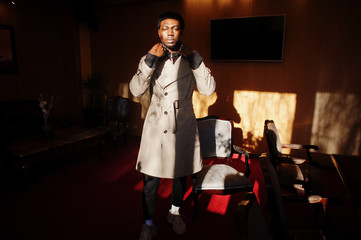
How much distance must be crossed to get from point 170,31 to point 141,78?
357mm

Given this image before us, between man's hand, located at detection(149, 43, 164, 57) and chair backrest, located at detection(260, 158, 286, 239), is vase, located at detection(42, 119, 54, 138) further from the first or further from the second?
chair backrest, located at detection(260, 158, 286, 239)

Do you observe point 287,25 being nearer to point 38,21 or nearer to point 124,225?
point 124,225

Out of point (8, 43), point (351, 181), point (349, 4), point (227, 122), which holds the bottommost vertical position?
point (351, 181)

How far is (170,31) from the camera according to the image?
5.02 feet

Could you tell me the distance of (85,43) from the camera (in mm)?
5375

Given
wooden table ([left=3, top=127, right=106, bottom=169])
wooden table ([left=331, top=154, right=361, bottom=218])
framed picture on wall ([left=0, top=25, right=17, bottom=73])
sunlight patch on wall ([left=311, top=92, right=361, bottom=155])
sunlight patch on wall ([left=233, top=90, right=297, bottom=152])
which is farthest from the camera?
framed picture on wall ([left=0, top=25, right=17, bottom=73])

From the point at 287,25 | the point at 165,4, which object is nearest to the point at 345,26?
the point at 287,25

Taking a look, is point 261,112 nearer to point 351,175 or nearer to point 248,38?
point 248,38

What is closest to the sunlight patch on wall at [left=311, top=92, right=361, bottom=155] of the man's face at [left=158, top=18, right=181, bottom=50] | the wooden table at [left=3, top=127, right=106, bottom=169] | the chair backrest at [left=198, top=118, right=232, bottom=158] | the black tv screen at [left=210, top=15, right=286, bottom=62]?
the black tv screen at [left=210, top=15, right=286, bottom=62]

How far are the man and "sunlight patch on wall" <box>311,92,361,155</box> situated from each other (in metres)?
2.62

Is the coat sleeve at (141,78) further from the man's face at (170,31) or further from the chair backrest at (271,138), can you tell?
the chair backrest at (271,138)

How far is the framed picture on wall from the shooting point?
4184 mm

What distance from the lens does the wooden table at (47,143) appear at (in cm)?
282

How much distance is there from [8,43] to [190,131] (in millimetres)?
4208
